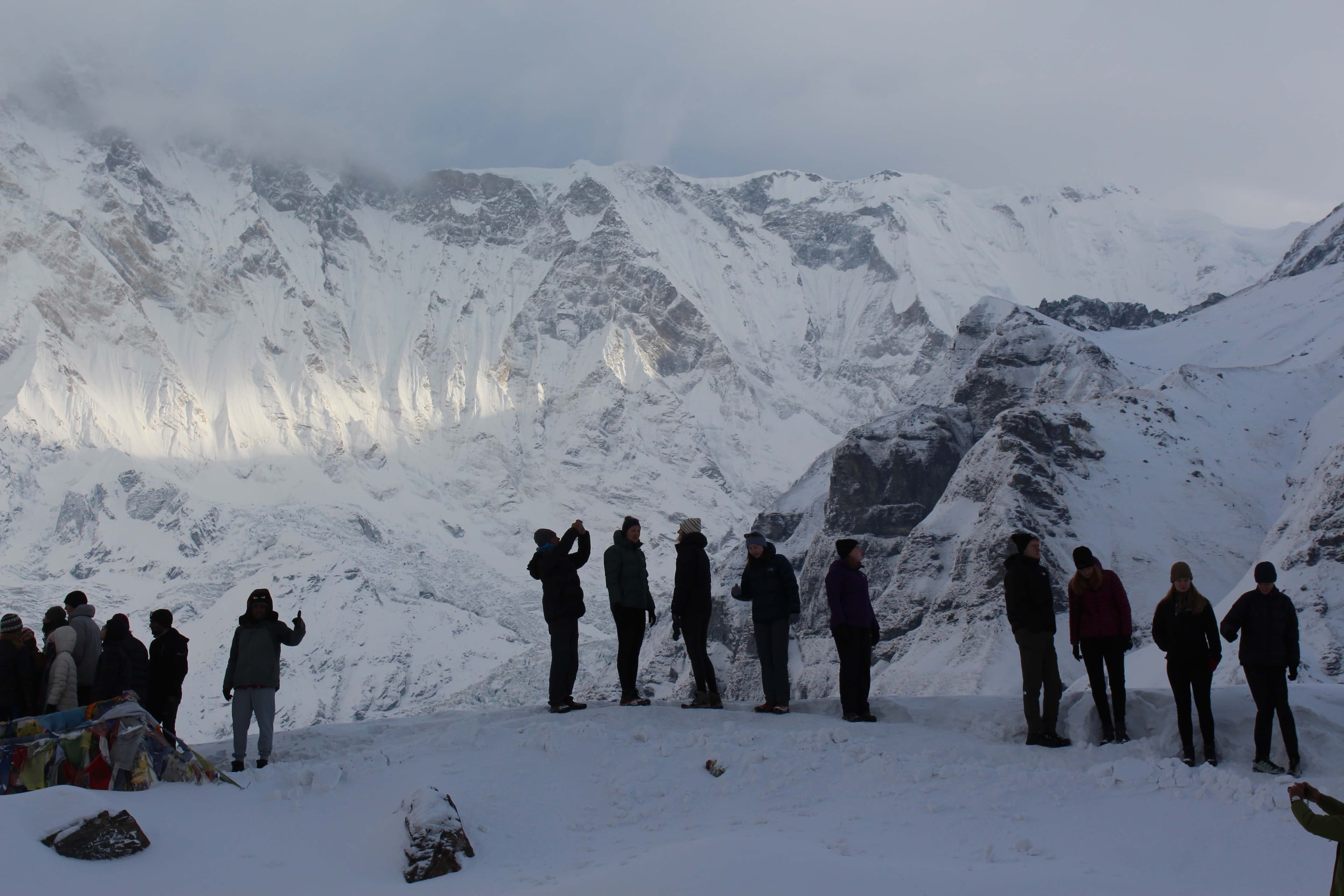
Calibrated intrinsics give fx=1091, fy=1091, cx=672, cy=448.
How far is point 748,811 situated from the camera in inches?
388

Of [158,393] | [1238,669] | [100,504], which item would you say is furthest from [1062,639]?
[158,393]

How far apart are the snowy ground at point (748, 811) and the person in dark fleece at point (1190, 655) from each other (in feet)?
1.11

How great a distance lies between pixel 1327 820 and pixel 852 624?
7441 mm

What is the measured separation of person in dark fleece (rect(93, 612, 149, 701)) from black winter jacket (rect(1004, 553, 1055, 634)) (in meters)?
9.34

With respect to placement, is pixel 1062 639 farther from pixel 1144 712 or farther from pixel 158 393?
pixel 158 393

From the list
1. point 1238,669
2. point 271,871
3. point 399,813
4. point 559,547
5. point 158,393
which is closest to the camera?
point 271,871

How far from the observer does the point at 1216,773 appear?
994cm

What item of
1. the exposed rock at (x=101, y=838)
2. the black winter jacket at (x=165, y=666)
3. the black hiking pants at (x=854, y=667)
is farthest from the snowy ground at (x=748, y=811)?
the black winter jacket at (x=165, y=666)

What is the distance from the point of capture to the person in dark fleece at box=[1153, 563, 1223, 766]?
10.7m

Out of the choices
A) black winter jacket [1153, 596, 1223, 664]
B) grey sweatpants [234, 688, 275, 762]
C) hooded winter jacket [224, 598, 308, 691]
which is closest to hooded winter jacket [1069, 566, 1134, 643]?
black winter jacket [1153, 596, 1223, 664]

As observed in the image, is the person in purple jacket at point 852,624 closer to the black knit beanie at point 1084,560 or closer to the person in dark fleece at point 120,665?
the black knit beanie at point 1084,560

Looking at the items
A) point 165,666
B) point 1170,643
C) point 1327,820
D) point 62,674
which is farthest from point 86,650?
point 1327,820

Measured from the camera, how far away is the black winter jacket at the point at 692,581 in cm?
1366

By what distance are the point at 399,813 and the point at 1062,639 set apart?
160 ft
